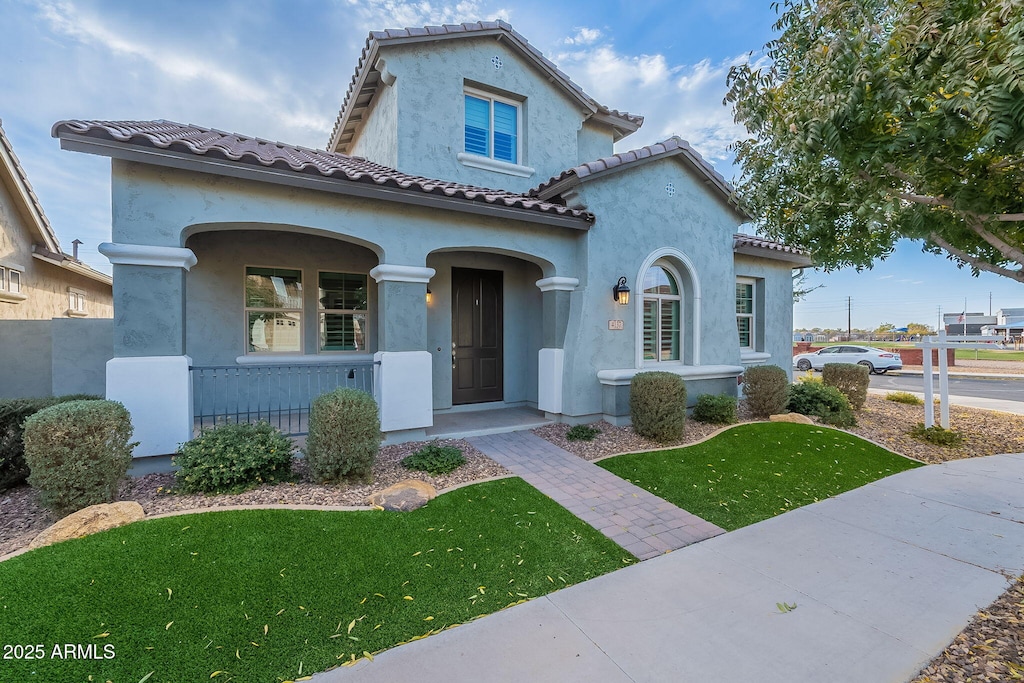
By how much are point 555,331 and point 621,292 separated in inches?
57.8

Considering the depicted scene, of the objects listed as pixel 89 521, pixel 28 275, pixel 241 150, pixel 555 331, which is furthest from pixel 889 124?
pixel 28 275

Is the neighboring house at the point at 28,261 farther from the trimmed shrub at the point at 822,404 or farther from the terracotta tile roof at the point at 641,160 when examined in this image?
the trimmed shrub at the point at 822,404

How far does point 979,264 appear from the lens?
4387 mm

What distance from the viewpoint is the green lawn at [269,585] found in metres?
2.67

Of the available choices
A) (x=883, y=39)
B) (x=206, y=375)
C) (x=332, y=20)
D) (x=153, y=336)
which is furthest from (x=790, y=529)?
(x=332, y=20)

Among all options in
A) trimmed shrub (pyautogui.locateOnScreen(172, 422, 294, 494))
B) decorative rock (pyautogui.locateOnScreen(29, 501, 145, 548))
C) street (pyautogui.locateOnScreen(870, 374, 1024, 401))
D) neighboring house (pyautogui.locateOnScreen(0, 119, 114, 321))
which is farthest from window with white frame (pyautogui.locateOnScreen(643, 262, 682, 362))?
neighboring house (pyautogui.locateOnScreen(0, 119, 114, 321))

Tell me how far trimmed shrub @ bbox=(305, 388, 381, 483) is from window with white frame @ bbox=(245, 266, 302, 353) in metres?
3.81

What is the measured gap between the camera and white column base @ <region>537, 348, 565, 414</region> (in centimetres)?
819

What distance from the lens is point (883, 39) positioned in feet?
12.5

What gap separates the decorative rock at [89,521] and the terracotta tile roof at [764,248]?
11450 mm

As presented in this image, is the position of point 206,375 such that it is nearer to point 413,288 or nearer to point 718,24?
point 413,288

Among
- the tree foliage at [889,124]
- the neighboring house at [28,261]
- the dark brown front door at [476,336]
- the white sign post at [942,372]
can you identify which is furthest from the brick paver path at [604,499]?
the neighboring house at [28,261]

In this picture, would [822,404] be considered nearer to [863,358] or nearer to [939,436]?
[939,436]

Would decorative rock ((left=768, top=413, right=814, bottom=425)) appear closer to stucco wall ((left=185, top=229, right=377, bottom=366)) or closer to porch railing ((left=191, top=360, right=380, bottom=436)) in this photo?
porch railing ((left=191, top=360, right=380, bottom=436))
